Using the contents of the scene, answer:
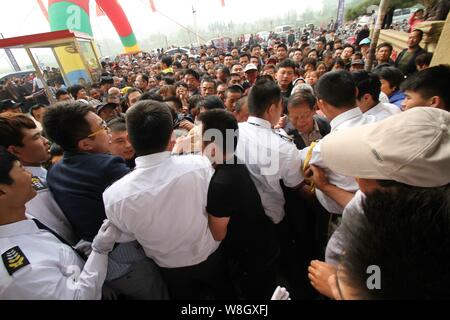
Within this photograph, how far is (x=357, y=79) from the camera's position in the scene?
224 centimetres

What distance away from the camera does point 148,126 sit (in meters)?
1.22

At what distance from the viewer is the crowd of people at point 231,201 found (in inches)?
24.4

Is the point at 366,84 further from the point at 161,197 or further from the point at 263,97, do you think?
the point at 161,197

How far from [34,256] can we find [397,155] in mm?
1668

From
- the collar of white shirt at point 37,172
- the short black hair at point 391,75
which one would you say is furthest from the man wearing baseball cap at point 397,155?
the short black hair at point 391,75

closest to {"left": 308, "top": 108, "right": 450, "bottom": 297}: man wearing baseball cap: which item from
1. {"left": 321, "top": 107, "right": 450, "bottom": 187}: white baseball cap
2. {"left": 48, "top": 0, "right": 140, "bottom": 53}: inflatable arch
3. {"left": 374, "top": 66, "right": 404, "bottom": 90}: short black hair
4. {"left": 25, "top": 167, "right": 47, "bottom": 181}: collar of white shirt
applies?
{"left": 321, "top": 107, "right": 450, "bottom": 187}: white baseball cap

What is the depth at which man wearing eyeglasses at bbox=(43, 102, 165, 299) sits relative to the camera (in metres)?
1.38

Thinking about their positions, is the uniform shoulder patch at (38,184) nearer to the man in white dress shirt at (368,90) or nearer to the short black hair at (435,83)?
the man in white dress shirt at (368,90)

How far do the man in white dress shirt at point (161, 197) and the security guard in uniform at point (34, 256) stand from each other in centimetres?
18

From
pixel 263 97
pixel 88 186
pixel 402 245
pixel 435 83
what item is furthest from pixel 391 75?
pixel 88 186

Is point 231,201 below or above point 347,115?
below

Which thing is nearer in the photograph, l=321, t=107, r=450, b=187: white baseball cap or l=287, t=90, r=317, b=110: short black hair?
l=321, t=107, r=450, b=187: white baseball cap

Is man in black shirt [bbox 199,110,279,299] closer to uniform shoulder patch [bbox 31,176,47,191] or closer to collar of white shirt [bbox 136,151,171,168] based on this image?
collar of white shirt [bbox 136,151,171,168]

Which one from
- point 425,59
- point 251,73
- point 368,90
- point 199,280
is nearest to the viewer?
point 199,280
